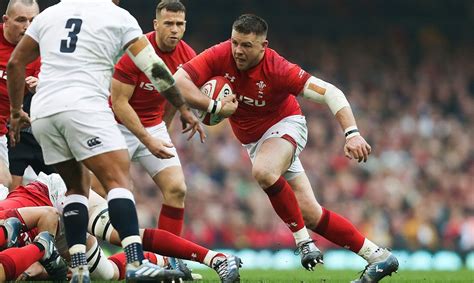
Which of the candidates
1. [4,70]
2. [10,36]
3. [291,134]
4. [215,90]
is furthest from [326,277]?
[10,36]

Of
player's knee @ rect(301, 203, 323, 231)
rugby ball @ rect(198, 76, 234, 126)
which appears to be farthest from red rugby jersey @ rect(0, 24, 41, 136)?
player's knee @ rect(301, 203, 323, 231)

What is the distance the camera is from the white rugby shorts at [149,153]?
8938 mm

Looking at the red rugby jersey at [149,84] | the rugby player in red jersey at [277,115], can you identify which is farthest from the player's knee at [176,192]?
the red rugby jersey at [149,84]

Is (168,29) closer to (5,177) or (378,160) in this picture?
(5,177)

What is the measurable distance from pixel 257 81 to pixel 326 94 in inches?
26.7

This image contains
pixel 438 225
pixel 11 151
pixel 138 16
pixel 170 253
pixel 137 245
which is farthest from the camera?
pixel 138 16

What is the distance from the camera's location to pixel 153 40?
9.23m

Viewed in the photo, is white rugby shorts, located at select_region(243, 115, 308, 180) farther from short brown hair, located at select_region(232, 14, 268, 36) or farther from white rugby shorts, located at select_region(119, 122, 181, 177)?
short brown hair, located at select_region(232, 14, 268, 36)

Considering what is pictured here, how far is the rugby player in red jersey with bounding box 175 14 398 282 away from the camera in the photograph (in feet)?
27.6

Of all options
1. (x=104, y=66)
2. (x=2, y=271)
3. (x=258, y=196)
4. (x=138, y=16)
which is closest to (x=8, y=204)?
(x=2, y=271)

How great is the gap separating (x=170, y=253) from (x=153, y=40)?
2.21 m

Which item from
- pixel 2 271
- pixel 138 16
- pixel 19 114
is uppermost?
pixel 138 16

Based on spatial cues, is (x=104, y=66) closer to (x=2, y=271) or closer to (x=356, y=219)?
(x=2, y=271)

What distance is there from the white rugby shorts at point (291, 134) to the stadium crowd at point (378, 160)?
8.24 m
